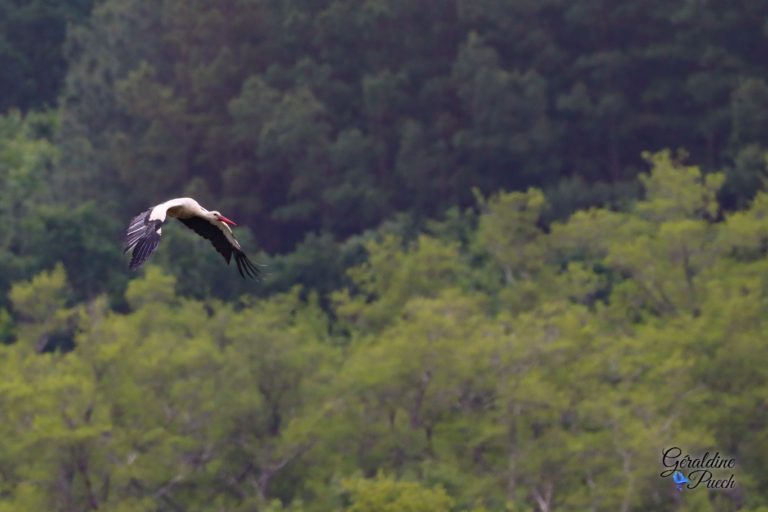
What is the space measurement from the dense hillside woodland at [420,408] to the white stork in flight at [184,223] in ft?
32.3

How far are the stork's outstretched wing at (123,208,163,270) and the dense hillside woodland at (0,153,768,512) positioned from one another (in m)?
11.3

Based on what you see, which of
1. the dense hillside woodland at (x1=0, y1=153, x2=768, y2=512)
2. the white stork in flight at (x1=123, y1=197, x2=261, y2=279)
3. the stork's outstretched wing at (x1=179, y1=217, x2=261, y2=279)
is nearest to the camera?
the white stork in flight at (x1=123, y1=197, x2=261, y2=279)

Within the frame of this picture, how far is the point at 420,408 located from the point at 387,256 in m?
7.26

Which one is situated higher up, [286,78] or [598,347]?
[286,78]

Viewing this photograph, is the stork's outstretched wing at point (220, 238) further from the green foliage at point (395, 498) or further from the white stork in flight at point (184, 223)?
the green foliage at point (395, 498)

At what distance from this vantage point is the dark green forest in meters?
28.3

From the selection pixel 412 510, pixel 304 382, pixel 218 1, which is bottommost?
pixel 412 510

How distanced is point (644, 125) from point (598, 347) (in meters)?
13.7

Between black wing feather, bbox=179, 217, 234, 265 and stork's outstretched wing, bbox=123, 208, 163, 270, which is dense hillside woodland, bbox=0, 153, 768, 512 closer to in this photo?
black wing feather, bbox=179, 217, 234, 265

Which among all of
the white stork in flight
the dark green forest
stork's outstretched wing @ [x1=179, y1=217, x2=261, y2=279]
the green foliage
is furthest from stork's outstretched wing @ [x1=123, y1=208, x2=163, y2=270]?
the dark green forest

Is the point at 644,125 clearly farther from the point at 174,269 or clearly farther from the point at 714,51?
the point at 174,269

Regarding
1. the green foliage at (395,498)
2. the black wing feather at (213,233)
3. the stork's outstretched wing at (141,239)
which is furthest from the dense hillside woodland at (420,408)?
the stork's outstretched wing at (141,239)

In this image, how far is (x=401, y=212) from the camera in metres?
42.4

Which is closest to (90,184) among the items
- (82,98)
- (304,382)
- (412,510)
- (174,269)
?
(82,98)
